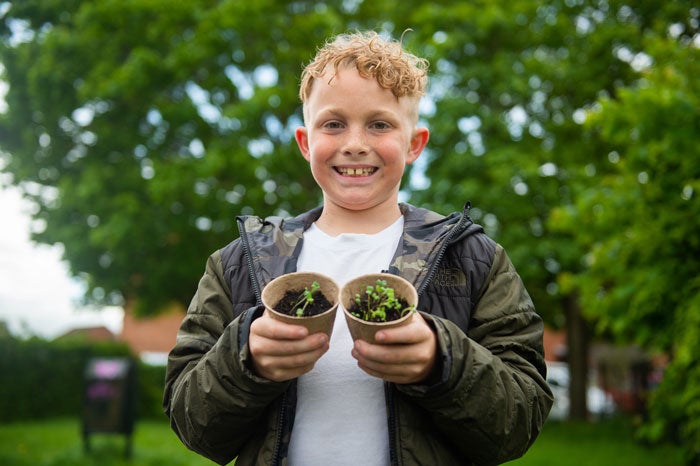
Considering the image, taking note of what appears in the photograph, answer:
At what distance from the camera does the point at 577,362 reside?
17312 mm

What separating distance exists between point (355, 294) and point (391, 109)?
0.62 metres

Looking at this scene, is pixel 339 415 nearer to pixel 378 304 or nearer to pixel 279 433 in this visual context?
pixel 279 433

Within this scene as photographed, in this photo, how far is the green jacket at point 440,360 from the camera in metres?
1.54

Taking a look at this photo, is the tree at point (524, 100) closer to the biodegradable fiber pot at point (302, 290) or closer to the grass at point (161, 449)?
the grass at point (161, 449)

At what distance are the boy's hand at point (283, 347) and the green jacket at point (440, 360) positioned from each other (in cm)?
7

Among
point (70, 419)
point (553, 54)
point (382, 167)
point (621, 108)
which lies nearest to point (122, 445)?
point (70, 419)

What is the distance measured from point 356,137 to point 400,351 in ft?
2.28

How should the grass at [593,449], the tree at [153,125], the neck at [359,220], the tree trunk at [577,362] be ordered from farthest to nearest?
1. the tree trunk at [577,362]
2. the tree at [153,125]
3. the grass at [593,449]
4. the neck at [359,220]

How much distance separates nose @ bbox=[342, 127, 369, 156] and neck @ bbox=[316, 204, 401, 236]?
0.21 m

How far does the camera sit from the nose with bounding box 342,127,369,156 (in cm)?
186

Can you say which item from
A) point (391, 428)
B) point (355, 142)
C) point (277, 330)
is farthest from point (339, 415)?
point (355, 142)

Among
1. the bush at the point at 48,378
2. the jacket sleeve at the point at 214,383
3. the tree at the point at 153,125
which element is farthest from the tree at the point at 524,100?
the jacket sleeve at the point at 214,383

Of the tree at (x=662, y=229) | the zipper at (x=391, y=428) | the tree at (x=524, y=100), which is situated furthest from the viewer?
the tree at (x=524, y=100)

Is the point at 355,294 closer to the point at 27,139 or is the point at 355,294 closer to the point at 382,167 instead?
the point at 382,167
